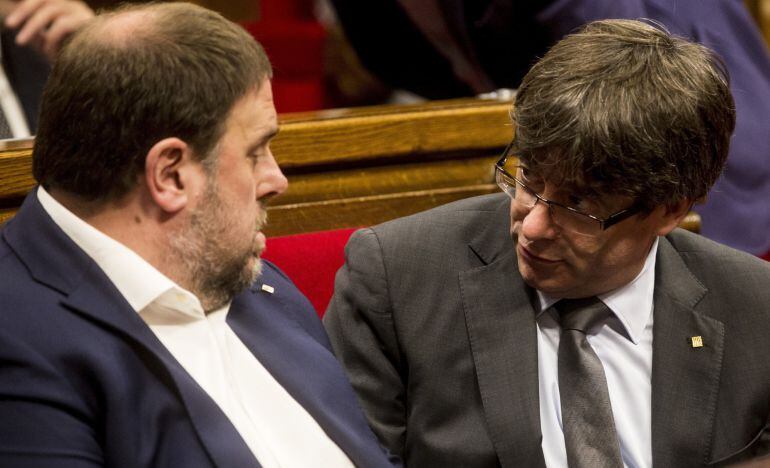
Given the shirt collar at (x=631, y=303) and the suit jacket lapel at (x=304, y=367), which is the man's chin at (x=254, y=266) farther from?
the shirt collar at (x=631, y=303)

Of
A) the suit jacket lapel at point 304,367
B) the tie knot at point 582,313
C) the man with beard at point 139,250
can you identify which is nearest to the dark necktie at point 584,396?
the tie knot at point 582,313

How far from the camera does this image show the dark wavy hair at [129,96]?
40.2 inches

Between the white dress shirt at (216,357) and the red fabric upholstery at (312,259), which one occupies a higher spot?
the white dress shirt at (216,357)

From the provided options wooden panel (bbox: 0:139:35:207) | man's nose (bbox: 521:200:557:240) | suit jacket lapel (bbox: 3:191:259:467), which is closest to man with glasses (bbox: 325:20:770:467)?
man's nose (bbox: 521:200:557:240)

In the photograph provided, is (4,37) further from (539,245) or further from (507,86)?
(539,245)

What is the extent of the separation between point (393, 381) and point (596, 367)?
9.3 inches

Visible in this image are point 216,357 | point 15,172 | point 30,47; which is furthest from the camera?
point 30,47

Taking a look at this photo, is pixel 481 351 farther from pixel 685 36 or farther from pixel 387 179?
pixel 685 36

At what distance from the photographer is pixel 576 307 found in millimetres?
1352

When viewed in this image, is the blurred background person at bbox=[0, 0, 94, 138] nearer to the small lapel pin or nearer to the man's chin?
the man's chin

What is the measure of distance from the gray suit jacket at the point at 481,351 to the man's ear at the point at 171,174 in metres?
0.34

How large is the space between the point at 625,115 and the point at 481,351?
324 mm

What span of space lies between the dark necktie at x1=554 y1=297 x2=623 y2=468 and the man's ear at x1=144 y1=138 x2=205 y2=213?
19.7 inches

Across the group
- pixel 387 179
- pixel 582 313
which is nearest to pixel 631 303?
pixel 582 313
